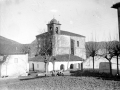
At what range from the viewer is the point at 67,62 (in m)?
36.7

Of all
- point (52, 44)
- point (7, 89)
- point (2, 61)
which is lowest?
point (7, 89)

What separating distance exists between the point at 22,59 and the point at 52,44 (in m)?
12.5

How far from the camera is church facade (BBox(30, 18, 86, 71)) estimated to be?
35938 mm

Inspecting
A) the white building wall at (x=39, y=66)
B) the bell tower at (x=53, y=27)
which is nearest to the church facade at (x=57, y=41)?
the bell tower at (x=53, y=27)

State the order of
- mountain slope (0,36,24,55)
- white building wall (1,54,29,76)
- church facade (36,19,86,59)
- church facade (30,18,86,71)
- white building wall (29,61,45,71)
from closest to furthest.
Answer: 1. white building wall (1,54,29,76)
2. mountain slope (0,36,24,55)
3. white building wall (29,61,45,71)
4. church facade (30,18,86,71)
5. church facade (36,19,86,59)

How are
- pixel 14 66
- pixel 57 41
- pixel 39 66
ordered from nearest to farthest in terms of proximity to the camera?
1. pixel 14 66
2. pixel 39 66
3. pixel 57 41

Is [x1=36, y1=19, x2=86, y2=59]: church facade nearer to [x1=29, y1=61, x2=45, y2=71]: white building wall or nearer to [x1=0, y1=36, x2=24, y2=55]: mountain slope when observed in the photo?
[x1=29, y1=61, x2=45, y2=71]: white building wall

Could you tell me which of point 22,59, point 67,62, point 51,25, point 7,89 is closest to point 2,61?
point 22,59

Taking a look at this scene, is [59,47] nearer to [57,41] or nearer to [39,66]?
[57,41]

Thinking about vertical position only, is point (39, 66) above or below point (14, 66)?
below

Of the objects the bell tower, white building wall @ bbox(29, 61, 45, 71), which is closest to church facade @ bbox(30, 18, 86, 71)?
the bell tower

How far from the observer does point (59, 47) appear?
135 ft

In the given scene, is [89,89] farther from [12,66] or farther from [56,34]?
[56,34]

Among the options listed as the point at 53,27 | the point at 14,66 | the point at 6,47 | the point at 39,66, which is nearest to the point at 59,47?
the point at 53,27
